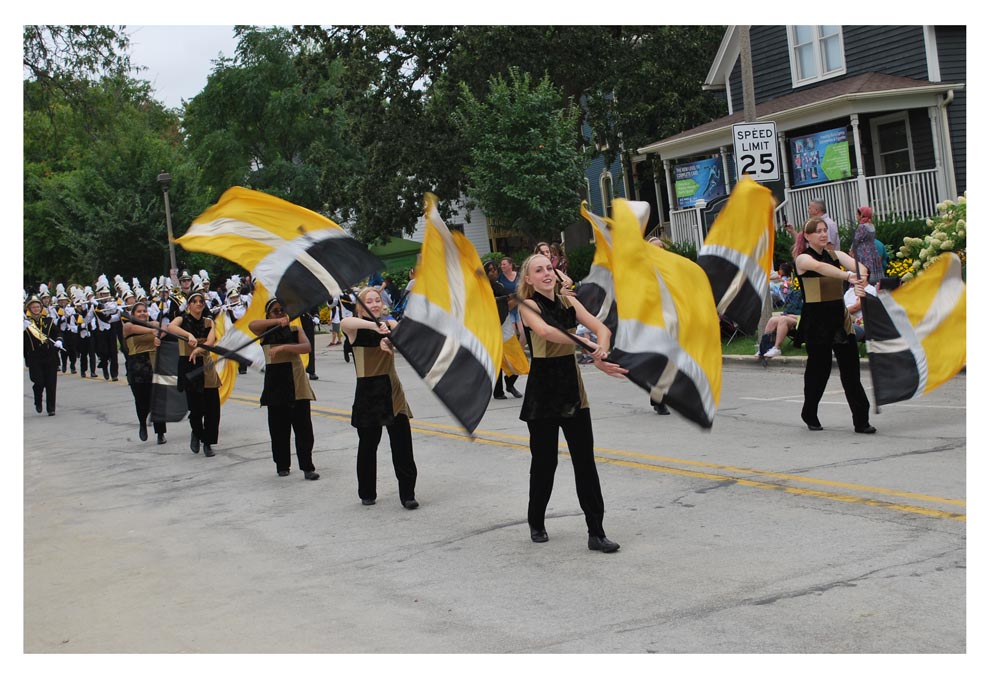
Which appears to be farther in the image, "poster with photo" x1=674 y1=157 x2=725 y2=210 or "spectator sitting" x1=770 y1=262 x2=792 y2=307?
"poster with photo" x1=674 y1=157 x2=725 y2=210

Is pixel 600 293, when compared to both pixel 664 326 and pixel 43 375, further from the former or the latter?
pixel 43 375

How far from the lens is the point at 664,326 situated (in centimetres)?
730

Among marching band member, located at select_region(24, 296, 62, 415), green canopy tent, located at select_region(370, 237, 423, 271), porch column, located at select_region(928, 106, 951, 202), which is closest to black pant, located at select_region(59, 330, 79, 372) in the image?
marching band member, located at select_region(24, 296, 62, 415)

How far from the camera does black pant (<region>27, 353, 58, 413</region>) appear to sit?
64.1 feet

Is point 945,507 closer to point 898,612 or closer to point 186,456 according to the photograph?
point 898,612

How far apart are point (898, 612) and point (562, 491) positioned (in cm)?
373

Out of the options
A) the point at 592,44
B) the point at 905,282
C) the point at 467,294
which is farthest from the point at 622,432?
the point at 592,44

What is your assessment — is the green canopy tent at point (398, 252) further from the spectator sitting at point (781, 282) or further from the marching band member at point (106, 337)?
the spectator sitting at point (781, 282)

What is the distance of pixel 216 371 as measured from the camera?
12750mm

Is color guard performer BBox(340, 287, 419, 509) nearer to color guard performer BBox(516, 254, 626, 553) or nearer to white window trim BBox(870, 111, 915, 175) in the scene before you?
color guard performer BBox(516, 254, 626, 553)

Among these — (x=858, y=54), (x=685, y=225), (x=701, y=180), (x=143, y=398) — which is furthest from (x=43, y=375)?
(x=858, y=54)

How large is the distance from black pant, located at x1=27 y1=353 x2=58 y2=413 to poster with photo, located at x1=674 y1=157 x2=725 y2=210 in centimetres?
1694

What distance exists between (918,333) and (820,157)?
61.6 ft

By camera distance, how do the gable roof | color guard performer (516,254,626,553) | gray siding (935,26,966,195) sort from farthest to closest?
gray siding (935,26,966,195) < the gable roof < color guard performer (516,254,626,553)
